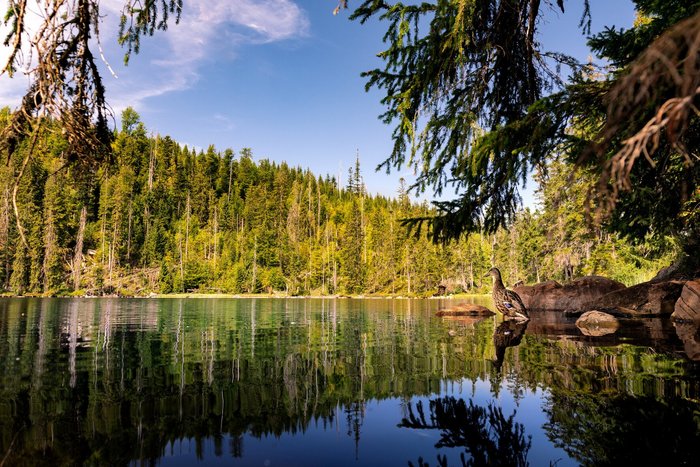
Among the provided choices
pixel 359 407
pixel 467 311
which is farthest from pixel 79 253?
pixel 359 407

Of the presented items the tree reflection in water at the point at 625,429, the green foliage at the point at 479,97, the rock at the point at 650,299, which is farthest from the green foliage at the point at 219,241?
the tree reflection in water at the point at 625,429

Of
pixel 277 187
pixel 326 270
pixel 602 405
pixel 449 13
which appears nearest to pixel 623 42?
pixel 449 13

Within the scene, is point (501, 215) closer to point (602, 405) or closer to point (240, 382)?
point (602, 405)

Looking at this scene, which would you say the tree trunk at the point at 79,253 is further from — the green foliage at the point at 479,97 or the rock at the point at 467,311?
the green foliage at the point at 479,97

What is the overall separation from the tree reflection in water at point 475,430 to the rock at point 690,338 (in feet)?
13.4

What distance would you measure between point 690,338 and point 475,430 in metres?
6.98

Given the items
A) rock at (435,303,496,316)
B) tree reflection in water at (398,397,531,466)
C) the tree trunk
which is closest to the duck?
rock at (435,303,496,316)

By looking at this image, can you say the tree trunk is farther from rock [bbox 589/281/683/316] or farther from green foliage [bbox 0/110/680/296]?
rock [bbox 589/281/683/316]

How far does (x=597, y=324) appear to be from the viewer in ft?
35.8

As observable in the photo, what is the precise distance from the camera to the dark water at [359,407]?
2.87m

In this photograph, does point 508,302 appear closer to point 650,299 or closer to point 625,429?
point 650,299

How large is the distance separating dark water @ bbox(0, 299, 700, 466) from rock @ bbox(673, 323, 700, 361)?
14 cm

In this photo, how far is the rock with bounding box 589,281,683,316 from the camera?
41.6 ft

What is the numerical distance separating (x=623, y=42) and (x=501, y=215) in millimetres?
6671
